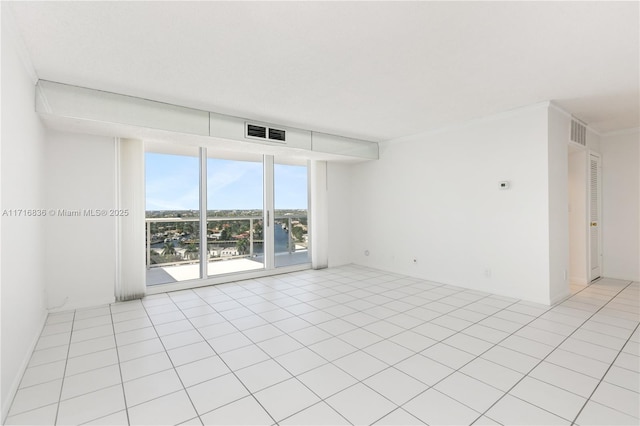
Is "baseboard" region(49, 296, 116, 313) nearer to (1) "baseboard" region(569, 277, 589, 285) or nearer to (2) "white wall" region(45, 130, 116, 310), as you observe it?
(2) "white wall" region(45, 130, 116, 310)

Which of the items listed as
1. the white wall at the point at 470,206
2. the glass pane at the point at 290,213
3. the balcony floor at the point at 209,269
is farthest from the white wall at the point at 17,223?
the white wall at the point at 470,206

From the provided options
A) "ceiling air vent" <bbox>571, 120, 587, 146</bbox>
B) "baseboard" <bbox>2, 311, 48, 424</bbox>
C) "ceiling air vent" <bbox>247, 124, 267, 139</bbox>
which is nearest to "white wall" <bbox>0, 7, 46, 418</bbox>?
"baseboard" <bbox>2, 311, 48, 424</bbox>

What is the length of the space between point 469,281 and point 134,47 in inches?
207

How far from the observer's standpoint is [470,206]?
4.75 metres

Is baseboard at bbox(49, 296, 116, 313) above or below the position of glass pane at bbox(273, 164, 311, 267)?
below

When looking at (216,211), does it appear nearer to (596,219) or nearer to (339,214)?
(339,214)

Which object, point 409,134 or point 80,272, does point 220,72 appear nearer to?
point 80,272

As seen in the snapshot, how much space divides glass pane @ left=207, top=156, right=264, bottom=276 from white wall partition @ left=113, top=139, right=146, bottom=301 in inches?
44.1

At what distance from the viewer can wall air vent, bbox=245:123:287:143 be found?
450cm

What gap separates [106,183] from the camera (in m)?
4.14

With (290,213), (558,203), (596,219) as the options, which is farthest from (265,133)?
(596,219)

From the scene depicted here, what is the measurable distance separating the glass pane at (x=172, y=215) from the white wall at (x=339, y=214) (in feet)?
9.34

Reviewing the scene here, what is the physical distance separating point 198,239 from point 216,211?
60 centimetres

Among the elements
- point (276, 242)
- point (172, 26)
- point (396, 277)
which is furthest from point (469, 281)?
point (172, 26)
